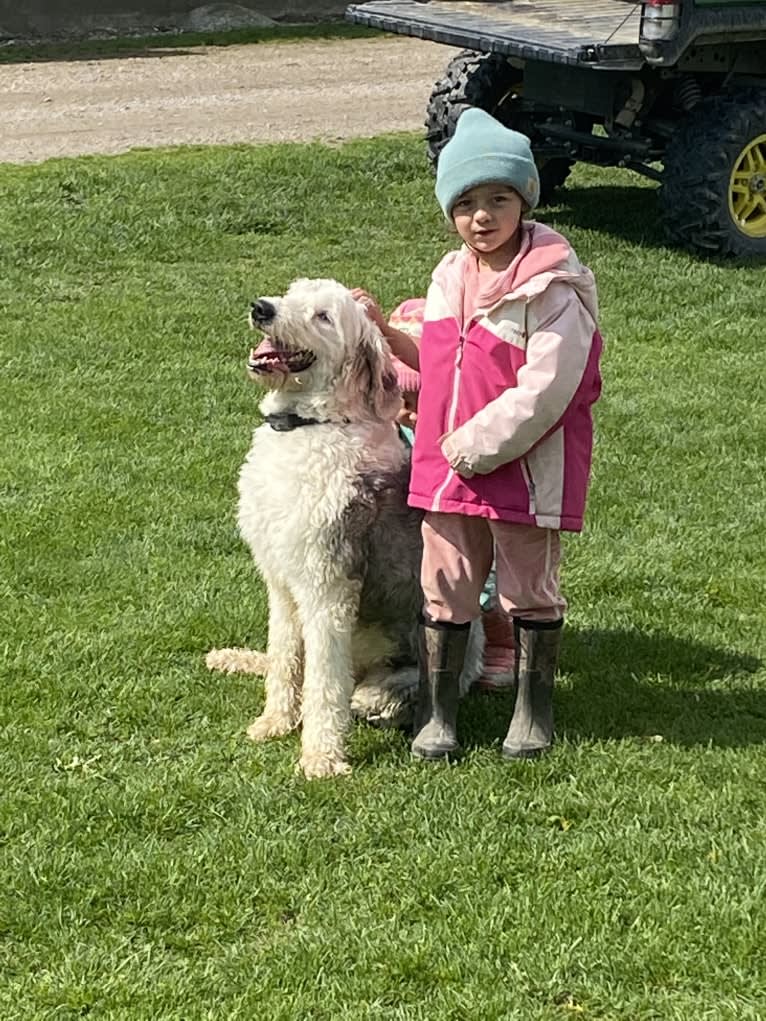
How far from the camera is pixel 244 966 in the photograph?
3.82 metres

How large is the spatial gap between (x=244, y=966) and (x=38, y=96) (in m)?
13.3

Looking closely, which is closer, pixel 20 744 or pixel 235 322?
pixel 20 744

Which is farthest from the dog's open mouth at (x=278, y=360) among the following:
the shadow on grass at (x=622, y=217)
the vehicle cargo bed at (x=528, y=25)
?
the shadow on grass at (x=622, y=217)

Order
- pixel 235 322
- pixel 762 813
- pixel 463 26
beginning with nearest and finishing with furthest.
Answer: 1. pixel 762 813
2. pixel 235 322
3. pixel 463 26

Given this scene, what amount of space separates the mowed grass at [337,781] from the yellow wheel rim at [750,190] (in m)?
1.81

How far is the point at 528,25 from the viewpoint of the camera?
1098cm

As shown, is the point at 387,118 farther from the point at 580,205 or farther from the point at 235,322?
the point at 235,322

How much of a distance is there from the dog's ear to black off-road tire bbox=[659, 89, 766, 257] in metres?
6.10

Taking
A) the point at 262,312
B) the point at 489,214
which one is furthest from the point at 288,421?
the point at 489,214

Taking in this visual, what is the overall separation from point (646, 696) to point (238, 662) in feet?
4.37

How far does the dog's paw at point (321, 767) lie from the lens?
15.3 feet

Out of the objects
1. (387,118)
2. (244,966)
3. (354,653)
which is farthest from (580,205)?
(244,966)

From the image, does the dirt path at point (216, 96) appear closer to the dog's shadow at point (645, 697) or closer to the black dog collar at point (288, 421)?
the dog's shadow at point (645, 697)

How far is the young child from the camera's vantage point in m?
4.36
